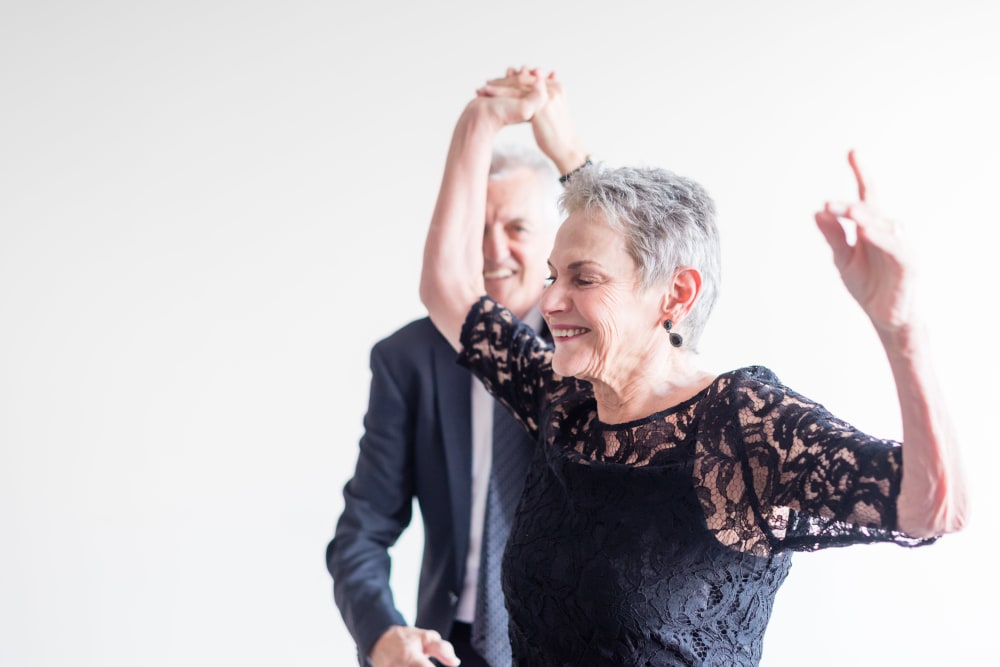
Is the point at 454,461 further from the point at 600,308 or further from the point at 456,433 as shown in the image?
the point at 600,308

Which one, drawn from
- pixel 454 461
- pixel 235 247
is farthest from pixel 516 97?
pixel 235 247

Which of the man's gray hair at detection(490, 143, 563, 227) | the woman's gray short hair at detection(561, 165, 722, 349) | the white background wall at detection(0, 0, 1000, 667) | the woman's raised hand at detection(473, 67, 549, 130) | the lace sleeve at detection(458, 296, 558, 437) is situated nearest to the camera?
the woman's gray short hair at detection(561, 165, 722, 349)

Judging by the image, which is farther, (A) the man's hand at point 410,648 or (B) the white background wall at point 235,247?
(B) the white background wall at point 235,247

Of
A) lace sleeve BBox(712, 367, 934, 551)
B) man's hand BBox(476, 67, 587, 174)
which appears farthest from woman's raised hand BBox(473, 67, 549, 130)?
lace sleeve BBox(712, 367, 934, 551)

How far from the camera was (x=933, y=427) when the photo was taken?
3.89ft

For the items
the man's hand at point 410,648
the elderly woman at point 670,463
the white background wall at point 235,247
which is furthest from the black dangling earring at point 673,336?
the white background wall at point 235,247

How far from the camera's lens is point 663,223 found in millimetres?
1649

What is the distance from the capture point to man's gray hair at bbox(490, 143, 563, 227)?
2404mm

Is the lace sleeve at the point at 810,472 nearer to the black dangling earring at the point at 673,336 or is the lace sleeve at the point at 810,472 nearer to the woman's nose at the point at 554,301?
the black dangling earring at the point at 673,336

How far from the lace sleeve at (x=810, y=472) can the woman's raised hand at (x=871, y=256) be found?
176 mm

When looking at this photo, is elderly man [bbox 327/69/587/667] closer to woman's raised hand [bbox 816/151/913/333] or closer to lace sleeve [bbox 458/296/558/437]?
lace sleeve [bbox 458/296/558/437]

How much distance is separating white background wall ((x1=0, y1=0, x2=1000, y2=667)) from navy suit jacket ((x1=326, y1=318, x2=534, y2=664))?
1.32m

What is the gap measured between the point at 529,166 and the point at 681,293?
0.84 meters

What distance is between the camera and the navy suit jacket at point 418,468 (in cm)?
225
